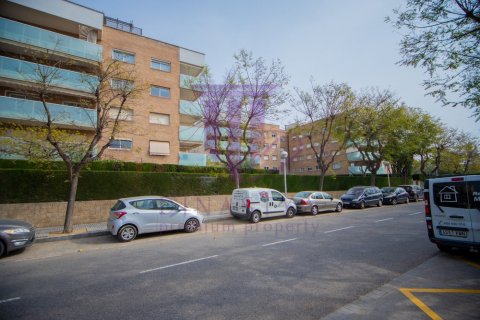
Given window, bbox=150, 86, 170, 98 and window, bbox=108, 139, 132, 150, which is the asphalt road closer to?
window, bbox=108, 139, 132, 150

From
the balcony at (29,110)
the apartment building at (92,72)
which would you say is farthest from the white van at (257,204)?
the balcony at (29,110)

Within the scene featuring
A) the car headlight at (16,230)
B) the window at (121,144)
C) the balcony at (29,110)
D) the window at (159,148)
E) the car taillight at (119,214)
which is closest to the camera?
the car headlight at (16,230)

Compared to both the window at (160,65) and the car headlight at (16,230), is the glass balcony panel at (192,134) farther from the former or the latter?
the car headlight at (16,230)

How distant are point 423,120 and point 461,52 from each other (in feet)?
77.7

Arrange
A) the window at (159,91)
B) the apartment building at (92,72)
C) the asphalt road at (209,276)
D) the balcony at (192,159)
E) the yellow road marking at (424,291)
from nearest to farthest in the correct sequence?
1. the yellow road marking at (424,291)
2. the asphalt road at (209,276)
3. the apartment building at (92,72)
4. the balcony at (192,159)
5. the window at (159,91)

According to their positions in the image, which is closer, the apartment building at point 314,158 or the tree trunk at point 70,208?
the tree trunk at point 70,208

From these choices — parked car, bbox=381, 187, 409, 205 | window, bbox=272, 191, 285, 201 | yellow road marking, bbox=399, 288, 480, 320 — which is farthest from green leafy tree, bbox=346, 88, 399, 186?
yellow road marking, bbox=399, 288, 480, 320

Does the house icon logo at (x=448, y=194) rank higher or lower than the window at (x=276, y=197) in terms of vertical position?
higher

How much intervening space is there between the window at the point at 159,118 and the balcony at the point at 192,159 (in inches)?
125

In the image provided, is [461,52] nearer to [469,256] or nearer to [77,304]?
[469,256]

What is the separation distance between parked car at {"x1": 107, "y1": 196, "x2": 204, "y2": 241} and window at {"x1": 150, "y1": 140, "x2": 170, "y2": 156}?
36.1 ft

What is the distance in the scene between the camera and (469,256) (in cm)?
615

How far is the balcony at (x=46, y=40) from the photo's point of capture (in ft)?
48.1

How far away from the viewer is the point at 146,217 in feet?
30.0
